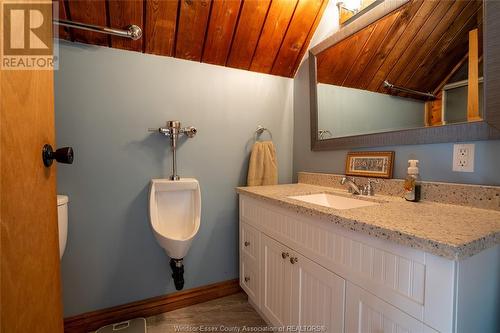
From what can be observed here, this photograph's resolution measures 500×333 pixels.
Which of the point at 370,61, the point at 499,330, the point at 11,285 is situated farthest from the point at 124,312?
the point at 370,61

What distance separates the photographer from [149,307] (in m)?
1.58

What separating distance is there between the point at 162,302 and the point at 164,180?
33.0 inches

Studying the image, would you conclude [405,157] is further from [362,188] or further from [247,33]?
[247,33]

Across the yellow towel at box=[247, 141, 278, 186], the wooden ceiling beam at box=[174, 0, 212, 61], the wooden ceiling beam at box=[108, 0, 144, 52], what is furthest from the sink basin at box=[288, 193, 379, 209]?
the wooden ceiling beam at box=[108, 0, 144, 52]

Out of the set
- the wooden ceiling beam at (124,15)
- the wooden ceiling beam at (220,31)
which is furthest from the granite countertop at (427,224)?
the wooden ceiling beam at (124,15)

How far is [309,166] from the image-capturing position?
5.92ft

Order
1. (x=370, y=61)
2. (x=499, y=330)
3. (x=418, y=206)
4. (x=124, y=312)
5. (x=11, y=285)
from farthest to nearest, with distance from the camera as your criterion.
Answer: (x=124, y=312), (x=370, y=61), (x=418, y=206), (x=499, y=330), (x=11, y=285)

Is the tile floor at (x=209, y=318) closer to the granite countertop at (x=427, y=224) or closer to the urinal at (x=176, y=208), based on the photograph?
the urinal at (x=176, y=208)

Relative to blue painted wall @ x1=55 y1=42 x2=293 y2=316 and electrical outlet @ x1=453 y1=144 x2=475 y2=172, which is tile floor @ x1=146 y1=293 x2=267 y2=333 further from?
electrical outlet @ x1=453 y1=144 x2=475 y2=172

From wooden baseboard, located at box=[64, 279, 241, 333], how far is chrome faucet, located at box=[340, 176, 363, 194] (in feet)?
3.66

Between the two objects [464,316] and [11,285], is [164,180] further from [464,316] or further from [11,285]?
[464,316]

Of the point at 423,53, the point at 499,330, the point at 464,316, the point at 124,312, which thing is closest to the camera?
the point at 464,316

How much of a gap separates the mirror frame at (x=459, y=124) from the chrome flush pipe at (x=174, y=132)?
3.18ft

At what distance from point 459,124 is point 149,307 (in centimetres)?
198
